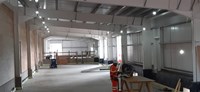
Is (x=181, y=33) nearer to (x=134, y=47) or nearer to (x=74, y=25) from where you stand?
(x=134, y=47)

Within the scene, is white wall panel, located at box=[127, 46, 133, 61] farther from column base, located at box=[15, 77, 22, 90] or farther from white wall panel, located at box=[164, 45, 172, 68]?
column base, located at box=[15, 77, 22, 90]

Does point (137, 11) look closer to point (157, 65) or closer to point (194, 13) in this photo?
point (157, 65)

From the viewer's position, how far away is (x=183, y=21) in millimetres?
12594

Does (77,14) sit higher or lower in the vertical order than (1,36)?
higher

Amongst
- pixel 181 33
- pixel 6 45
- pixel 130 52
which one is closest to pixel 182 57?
pixel 181 33

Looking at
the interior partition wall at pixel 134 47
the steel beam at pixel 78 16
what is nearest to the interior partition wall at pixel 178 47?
the steel beam at pixel 78 16

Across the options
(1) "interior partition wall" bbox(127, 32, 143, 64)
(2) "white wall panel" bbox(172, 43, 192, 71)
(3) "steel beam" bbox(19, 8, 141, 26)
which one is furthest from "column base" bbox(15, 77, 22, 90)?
(1) "interior partition wall" bbox(127, 32, 143, 64)

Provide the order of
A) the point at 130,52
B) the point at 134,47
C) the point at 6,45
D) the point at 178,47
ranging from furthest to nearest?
1. the point at 130,52
2. the point at 134,47
3. the point at 178,47
4. the point at 6,45

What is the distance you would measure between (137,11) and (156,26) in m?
1.52

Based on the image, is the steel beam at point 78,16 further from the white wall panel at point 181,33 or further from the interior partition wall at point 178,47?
the white wall panel at point 181,33

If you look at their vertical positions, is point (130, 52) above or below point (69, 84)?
above

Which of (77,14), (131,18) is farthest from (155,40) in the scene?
(77,14)

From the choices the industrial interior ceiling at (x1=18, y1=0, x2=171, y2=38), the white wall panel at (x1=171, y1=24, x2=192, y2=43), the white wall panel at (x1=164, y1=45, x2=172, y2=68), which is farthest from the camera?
the industrial interior ceiling at (x1=18, y1=0, x2=171, y2=38)

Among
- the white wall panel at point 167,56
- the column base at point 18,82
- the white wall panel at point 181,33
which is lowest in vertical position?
the column base at point 18,82
